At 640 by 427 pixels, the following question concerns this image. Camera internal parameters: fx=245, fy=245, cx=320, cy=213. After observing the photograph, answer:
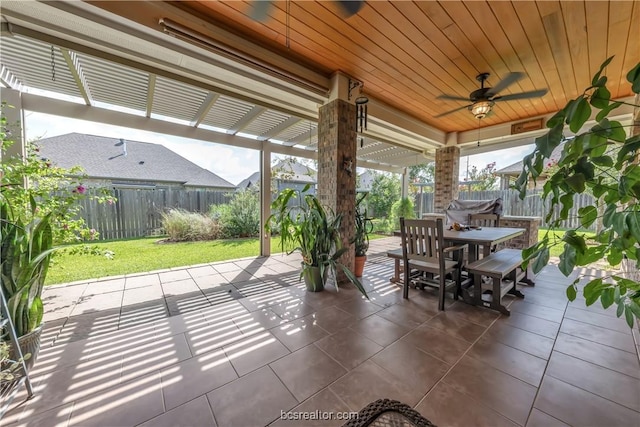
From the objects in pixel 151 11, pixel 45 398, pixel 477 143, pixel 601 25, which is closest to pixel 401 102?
pixel 601 25

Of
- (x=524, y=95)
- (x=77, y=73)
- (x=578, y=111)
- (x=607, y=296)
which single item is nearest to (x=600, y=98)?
(x=578, y=111)

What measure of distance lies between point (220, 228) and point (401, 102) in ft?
19.6

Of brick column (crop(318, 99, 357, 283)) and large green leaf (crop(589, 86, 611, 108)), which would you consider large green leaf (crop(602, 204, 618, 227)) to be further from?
brick column (crop(318, 99, 357, 283))

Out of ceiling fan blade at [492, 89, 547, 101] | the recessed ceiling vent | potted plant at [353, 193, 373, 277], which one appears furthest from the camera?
the recessed ceiling vent

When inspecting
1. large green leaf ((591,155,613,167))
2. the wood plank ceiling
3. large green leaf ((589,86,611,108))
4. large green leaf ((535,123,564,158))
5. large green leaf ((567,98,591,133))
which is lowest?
large green leaf ((591,155,613,167))

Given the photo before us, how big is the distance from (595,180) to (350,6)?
217cm

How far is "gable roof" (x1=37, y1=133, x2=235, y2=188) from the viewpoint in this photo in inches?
364

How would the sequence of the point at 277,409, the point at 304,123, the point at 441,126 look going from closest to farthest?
the point at 277,409, the point at 304,123, the point at 441,126

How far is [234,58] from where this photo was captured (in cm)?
247

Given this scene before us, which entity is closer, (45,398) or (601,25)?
(45,398)

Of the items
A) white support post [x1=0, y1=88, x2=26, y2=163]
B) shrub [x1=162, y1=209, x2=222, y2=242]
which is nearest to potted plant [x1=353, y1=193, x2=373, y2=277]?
white support post [x1=0, y1=88, x2=26, y2=163]

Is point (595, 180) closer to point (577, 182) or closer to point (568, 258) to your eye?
point (577, 182)

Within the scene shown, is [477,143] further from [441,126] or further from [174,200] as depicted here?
[174,200]

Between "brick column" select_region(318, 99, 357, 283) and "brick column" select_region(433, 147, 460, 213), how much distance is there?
11.2 feet
